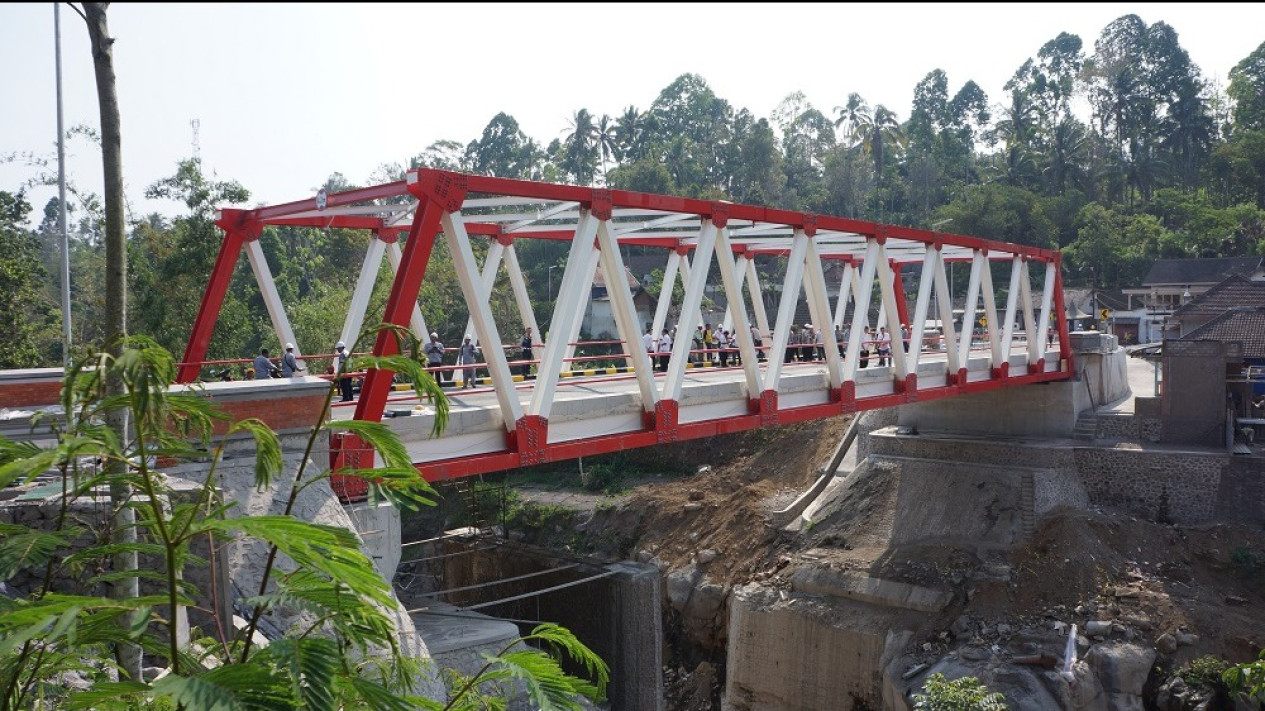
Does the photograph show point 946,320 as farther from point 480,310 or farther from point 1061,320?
point 480,310

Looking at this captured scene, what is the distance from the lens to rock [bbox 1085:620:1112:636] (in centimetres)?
2292

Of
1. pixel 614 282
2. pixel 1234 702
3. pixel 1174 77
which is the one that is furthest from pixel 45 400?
pixel 1174 77

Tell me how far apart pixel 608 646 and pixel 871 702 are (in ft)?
23.7

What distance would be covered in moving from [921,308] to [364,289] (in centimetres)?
1223

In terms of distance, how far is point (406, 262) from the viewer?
38.5ft

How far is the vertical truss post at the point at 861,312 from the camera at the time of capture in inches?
779

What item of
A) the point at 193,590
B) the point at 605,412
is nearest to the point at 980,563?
the point at 605,412

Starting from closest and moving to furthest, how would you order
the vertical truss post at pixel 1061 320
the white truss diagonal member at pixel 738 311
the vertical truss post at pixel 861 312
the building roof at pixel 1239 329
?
the white truss diagonal member at pixel 738 311 → the vertical truss post at pixel 861 312 → the vertical truss post at pixel 1061 320 → the building roof at pixel 1239 329

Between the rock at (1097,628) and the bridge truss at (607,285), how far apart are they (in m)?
6.22

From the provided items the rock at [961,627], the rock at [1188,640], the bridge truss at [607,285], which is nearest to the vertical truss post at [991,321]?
the bridge truss at [607,285]

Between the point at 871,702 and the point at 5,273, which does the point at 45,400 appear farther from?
the point at 871,702

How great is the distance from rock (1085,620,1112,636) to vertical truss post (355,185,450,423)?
60.8ft

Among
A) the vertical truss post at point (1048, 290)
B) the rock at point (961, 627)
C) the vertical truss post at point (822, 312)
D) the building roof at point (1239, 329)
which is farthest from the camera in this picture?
the building roof at point (1239, 329)

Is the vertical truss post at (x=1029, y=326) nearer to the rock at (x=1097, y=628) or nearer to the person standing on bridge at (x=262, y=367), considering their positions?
the rock at (x=1097, y=628)
